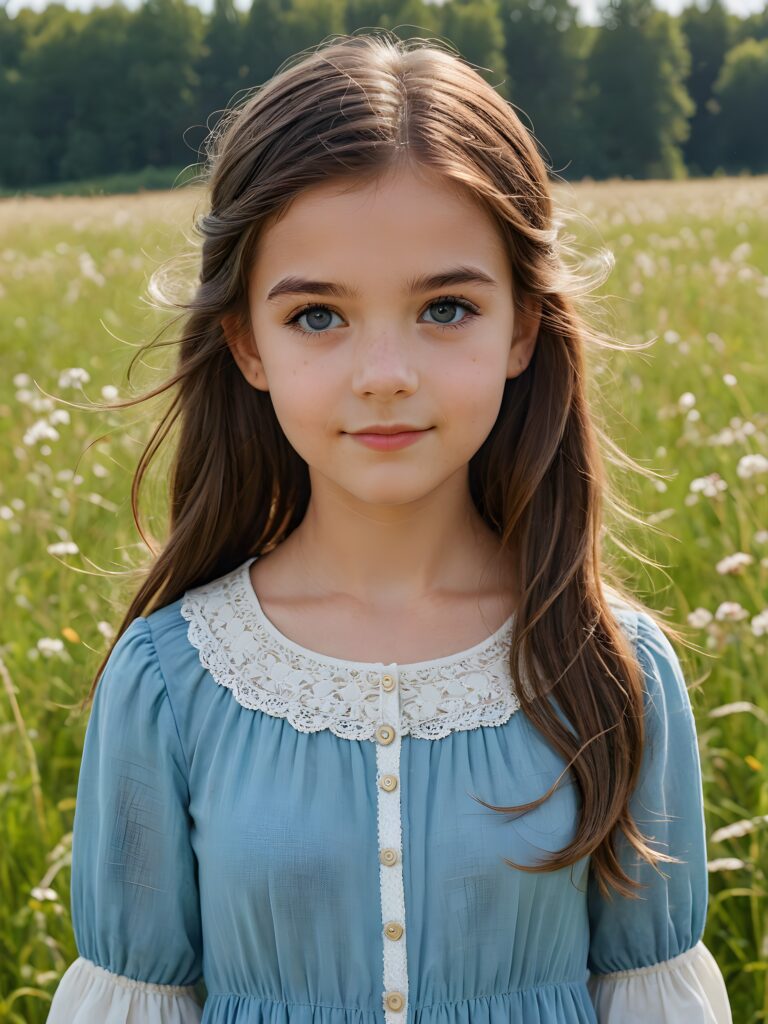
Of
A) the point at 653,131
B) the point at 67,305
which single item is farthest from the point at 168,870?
the point at 653,131

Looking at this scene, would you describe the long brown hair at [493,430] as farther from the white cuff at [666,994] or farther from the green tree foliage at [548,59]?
the green tree foliage at [548,59]

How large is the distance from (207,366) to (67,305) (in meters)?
5.63

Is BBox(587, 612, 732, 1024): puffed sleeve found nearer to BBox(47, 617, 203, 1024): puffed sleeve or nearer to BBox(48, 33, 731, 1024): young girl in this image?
BBox(48, 33, 731, 1024): young girl

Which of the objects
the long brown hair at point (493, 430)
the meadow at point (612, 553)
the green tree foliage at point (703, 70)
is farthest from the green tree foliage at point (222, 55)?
the long brown hair at point (493, 430)

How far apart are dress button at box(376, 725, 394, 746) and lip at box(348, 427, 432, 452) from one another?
0.36 meters

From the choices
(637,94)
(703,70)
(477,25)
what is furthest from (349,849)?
(703,70)

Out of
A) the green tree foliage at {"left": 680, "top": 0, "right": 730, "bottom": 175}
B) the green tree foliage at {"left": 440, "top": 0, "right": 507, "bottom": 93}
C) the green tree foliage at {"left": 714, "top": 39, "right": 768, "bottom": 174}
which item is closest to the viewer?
the green tree foliage at {"left": 714, "top": 39, "right": 768, "bottom": 174}

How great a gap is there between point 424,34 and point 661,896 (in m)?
20.6

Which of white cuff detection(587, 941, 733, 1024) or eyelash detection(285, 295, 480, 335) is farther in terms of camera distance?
white cuff detection(587, 941, 733, 1024)

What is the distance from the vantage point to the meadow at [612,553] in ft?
7.70

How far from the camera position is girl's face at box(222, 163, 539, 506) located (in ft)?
4.93

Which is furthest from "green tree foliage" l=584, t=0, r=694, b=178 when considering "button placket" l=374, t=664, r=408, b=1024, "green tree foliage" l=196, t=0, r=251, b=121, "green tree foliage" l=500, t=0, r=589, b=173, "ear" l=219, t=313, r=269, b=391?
"button placket" l=374, t=664, r=408, b=1024

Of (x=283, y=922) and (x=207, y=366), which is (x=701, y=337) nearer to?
(x=207, y=366)

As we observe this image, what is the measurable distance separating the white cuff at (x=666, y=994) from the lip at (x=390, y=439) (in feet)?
2.70
